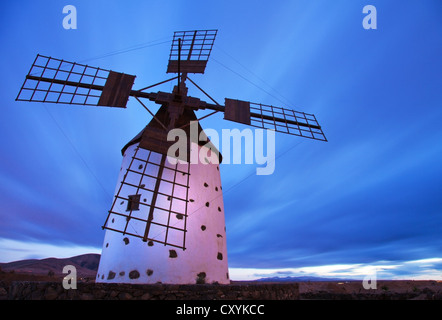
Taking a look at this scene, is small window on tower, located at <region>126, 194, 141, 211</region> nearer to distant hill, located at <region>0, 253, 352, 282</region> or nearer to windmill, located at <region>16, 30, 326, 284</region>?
windmill, located at <region>16, 30, 326, 284</region>

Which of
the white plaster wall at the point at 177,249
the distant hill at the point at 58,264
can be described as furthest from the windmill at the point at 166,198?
the distant hill at the point at 58,264

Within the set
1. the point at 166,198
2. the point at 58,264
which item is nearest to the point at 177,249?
the point at 166,198

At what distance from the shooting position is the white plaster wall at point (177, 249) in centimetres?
680

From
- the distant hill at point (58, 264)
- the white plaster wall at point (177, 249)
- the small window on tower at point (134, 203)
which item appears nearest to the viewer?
the white plaster wall at point (177, 249)

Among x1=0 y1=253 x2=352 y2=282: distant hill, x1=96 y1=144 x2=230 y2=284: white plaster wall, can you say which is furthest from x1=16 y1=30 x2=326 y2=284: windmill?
x1=0 y1=253 x2=352 y2=282: distant hill

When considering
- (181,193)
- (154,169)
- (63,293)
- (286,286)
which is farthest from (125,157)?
→ (286,286)

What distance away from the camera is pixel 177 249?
279 inches

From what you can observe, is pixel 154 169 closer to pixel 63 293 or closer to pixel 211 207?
pixel 211 207

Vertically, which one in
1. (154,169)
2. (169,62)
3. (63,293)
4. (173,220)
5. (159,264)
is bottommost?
(63,293)

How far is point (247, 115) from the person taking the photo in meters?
9.63

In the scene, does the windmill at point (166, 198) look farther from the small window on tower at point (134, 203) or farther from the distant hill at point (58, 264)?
the distant hill at point (58, 264)

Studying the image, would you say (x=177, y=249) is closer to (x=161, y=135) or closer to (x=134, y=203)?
(x=134, y=203)
